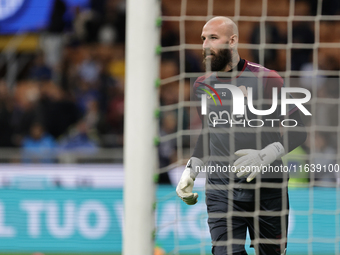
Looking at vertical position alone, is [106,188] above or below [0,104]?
below

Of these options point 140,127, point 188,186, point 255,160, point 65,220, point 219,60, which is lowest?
point 65,220

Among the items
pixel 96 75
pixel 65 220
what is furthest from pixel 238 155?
pixel 96 75

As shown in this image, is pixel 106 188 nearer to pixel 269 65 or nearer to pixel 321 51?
pixel 269 65

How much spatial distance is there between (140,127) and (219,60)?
0.59m

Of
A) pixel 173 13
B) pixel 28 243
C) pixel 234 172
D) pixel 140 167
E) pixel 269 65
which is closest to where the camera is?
pixel 140 167

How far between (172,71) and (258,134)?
15.7ft

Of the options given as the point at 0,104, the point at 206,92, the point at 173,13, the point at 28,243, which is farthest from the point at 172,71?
the point at 206,92

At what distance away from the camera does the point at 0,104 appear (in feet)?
24.7

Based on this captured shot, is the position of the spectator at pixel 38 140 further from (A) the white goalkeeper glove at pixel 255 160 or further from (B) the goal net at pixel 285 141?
(A) the white goalkeeper glove at pixel 255 160

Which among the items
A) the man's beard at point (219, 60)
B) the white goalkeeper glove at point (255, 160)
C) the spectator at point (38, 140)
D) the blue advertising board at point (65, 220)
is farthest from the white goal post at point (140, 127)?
the spectator at point (38, 140)

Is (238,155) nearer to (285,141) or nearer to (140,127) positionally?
(285,141)

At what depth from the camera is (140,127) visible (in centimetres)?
248

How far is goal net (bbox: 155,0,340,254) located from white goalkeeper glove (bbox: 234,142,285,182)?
0.13m

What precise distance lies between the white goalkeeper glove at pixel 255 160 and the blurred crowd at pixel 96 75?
303 cm
